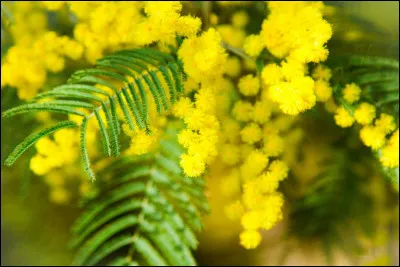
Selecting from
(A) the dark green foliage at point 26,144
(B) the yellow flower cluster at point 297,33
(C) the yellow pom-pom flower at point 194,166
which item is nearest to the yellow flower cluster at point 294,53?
(B) the yellow flower cluster at point 297,33

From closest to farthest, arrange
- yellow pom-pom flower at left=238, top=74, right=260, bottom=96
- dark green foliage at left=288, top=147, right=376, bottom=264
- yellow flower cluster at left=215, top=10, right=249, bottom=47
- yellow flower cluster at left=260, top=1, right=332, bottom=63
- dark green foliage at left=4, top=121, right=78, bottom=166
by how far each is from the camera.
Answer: dark green foliage at left=4, top=121, right=78, bottom=166, yellow flower cluster at left=260, top=1, right=332, bottom=63, yellow pom-pom flower at left=238, top=74, right=260, bottom=96, yellow flower cluster at left=215, top=10, right=249, bottom=47, dark green foliage at left=288, top=147, right=376, bottom=264

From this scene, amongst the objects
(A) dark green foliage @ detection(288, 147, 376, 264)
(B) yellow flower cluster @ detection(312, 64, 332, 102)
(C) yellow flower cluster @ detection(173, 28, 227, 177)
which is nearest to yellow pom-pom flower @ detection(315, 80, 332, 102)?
(B) yellow flower cluster @ detection(312, 64, 332, 102)

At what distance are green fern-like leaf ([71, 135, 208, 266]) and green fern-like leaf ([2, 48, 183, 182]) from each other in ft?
0.56

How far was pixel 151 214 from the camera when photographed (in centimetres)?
74

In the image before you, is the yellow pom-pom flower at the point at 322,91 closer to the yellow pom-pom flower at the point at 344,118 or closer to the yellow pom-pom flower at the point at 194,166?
the yellow pom-pom flower at the point at 344,118

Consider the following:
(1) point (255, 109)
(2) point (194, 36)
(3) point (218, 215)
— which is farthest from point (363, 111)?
(3) point (218, 215)

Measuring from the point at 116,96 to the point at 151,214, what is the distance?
27 centimetres

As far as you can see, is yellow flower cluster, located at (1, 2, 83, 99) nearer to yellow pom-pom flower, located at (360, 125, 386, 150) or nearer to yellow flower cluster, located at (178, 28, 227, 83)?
yellow flower cluster, located at (178, 28, 227, 83)

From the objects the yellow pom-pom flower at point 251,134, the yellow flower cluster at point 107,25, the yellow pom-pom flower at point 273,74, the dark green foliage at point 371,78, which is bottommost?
the yellow pom-pom flower at point 251,134

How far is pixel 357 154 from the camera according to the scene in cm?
90

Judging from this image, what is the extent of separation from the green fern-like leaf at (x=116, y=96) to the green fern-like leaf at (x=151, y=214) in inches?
6.7

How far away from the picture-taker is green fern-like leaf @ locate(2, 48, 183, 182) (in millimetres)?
486

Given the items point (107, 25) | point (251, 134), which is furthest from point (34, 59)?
point (251, 134)

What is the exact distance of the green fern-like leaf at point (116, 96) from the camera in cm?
49
